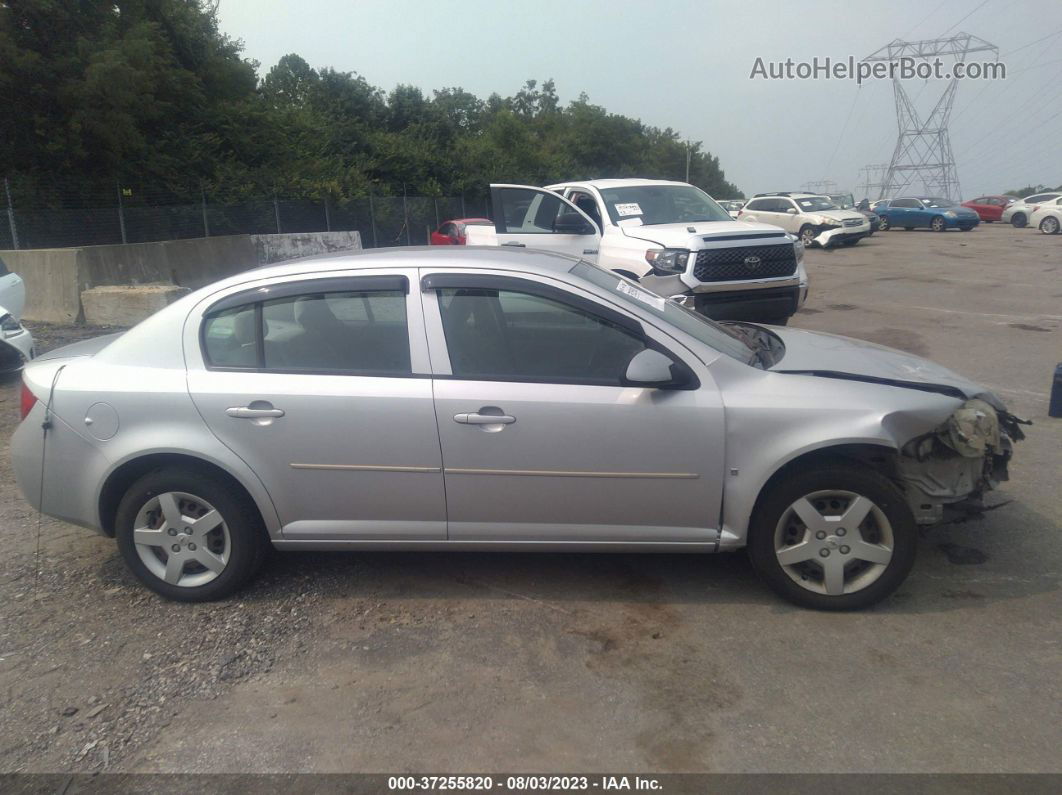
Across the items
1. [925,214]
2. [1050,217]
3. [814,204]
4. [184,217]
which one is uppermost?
[184,217]

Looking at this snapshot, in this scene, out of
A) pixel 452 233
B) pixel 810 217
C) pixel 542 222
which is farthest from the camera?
pixel 810 217

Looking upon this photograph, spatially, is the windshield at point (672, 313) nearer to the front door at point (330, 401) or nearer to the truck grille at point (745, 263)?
the front door at point (330, 401)

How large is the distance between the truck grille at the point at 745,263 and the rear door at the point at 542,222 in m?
1.58

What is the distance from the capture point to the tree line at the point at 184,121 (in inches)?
799

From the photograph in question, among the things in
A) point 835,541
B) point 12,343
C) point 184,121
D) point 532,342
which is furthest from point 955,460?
point 184,121

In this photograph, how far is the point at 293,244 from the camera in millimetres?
22859

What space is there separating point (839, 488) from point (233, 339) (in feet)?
9.75

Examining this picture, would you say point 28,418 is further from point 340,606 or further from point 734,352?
point 734,352

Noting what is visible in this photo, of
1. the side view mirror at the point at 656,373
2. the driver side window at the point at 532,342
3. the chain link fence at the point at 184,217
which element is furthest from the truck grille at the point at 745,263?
the chain link fence at the point at 184,217

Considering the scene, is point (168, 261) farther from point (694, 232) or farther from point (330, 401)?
point (330, 401)

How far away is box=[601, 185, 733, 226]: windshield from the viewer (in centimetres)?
1065

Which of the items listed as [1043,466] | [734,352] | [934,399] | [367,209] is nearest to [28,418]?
[734,352]

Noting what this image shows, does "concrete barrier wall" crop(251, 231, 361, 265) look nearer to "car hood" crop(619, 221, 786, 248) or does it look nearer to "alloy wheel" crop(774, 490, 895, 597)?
"car hood" crop(619, 221, 786, 248)

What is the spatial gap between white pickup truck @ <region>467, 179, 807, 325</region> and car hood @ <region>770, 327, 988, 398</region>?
378cm
